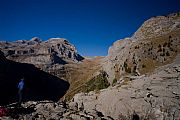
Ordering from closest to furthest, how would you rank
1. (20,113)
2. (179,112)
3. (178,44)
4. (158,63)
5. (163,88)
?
(179,112), (20,113), (163,88), (158,63), (178,44)

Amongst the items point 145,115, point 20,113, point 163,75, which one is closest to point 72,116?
point 20,113

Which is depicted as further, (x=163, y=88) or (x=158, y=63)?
(x=158, y=63)

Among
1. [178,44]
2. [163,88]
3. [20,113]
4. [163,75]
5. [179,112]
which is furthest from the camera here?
[178,44]

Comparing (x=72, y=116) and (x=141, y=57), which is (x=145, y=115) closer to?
(x=72, y=116)

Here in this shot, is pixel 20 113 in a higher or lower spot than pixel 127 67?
lower

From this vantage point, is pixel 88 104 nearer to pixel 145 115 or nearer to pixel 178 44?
pixel 145 115

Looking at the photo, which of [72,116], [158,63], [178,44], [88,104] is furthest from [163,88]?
[178,44]

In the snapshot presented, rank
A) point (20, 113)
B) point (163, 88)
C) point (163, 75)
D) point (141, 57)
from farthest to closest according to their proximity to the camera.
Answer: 1. point (141, 57)
2. point (163, 75)
3. point (163, 88)
4. point (20, 113)

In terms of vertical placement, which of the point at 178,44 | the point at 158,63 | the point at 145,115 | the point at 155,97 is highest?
the point at 178,44

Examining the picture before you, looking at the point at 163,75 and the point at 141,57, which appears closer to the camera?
the point at 163,75

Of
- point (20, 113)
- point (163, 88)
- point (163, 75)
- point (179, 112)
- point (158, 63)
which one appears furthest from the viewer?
point (158, 63)

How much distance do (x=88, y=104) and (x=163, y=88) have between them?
13913 millimetres

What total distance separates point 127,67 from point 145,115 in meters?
96.8

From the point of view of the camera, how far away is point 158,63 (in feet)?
359
